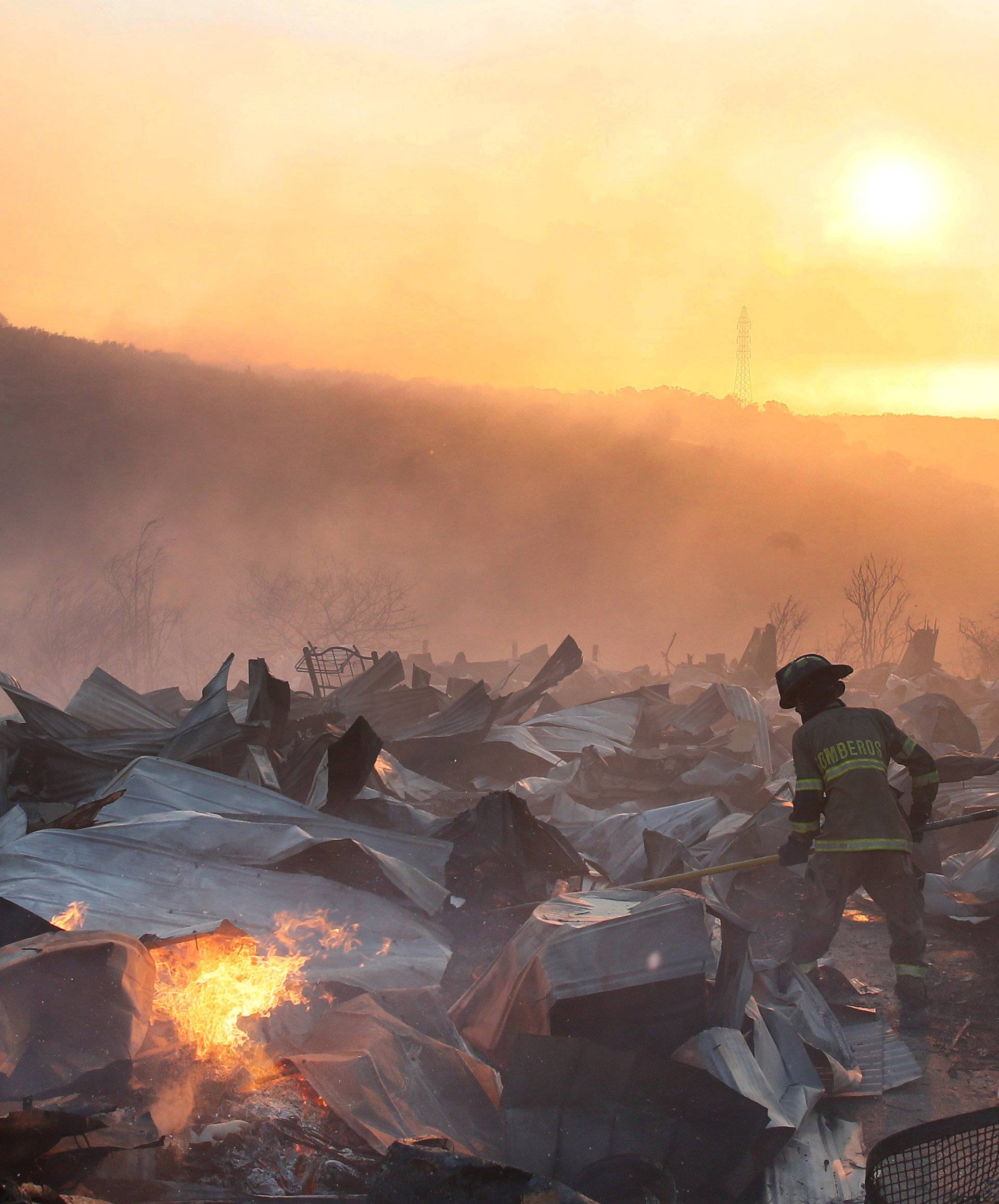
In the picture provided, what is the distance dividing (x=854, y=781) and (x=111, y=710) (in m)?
5.45

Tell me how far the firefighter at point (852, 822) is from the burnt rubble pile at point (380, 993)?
0.34 m

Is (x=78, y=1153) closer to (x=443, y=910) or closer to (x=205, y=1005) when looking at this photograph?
(x=205, y=1005)

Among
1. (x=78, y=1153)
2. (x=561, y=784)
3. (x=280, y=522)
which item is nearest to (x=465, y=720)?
(x=561, y=784)

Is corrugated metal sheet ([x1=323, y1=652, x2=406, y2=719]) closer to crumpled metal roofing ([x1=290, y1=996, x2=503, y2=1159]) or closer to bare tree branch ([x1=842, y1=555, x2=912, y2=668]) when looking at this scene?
crumpled metal roofing ([x1=290, y1=996, x2=503, y2=1159])

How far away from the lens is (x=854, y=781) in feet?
13.8

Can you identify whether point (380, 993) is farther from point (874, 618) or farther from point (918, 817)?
point (874, 618)

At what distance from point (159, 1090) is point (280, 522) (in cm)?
4626

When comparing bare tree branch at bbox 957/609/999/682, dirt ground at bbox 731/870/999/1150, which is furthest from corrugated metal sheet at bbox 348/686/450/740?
bare tree branch at bbox 957/609/999/682

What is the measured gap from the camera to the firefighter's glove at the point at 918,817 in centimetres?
433

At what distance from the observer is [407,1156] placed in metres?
2.30

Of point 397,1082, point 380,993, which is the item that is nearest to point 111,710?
point 380,993

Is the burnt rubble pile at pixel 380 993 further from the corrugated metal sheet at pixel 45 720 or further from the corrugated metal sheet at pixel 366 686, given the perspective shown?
the corrugated metal sheet at pixel 366 686

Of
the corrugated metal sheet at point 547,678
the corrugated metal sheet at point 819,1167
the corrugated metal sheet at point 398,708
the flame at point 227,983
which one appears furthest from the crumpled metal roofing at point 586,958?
the corrugated metal sheet at point 547,678

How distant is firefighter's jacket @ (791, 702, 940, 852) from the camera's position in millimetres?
4172
